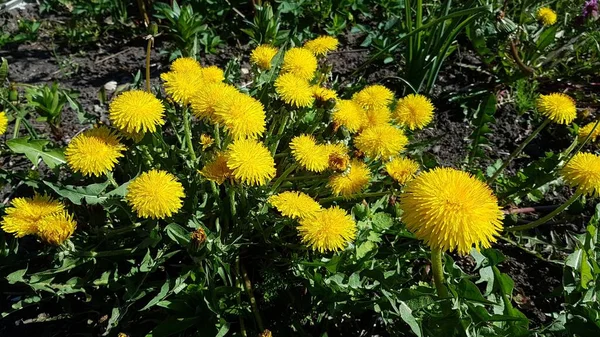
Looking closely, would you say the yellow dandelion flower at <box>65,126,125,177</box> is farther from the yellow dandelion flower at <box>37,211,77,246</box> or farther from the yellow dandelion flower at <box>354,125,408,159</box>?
the yellow dandelion flower at <box>354,125,408,159</box>

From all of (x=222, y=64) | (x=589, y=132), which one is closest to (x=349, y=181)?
(x=589, y=132)

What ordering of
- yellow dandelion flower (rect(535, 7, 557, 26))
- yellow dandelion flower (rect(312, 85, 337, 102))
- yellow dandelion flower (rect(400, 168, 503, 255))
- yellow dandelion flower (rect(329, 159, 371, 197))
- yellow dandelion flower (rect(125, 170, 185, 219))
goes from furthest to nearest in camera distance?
yellow dandelion flower (rect(535, 7, 557, 26)) < yellow dandelion flower (rect(312, 85, 337, 102)) < yellow dandelion flower (rect(329, 159, 371, 197)) < yellow dandelion flower (rect(125, 170, 185, 219)) < yellow dandelion flower (rect(400, 168, 503, 255))

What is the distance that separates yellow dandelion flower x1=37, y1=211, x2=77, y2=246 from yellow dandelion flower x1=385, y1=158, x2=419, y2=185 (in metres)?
1.08

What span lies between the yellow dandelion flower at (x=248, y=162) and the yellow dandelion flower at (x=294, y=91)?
0.24m

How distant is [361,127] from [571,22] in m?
2.00

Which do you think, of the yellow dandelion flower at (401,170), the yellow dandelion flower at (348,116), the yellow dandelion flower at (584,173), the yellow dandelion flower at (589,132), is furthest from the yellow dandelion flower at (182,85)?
the yellow dandelion flower at (589,132)

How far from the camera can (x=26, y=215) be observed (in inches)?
64.5

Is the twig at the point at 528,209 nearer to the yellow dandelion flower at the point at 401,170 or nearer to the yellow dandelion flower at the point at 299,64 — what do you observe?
the yellow dandelion flower at the point at 401,170

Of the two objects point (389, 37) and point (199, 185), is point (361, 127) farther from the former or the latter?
point (389, 37)

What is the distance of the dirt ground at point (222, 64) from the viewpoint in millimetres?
2689

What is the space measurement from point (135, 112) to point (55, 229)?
1.45 ft

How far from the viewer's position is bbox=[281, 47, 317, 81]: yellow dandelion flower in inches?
77.2

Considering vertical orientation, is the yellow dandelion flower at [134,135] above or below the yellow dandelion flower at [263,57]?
below

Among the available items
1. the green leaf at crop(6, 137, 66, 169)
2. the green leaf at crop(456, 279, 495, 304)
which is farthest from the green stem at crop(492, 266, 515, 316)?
the green leaf at crop(6, 137, 66, 169)
